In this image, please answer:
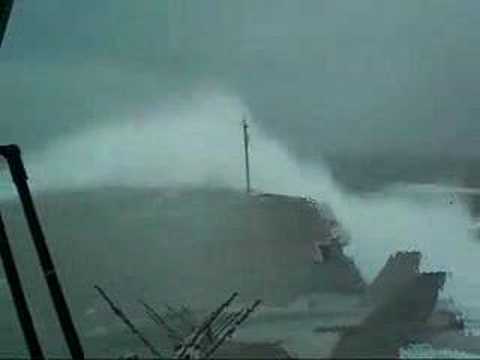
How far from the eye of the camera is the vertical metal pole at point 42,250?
911 cm

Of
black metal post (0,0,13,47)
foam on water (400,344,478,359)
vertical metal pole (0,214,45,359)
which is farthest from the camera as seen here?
vertical metal pole (0,214,45,359)

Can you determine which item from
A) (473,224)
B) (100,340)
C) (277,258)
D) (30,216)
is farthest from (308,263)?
(473,224)

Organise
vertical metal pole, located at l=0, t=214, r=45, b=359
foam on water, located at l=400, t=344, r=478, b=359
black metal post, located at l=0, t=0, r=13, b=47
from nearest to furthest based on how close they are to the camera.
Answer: black metal post, located at l=0, t=0, r=13, b=47 → foam on water, located at l=400, t=344, r=478, b=359 → vertical metal pole, located at l=0, t=214, r=45, b=359

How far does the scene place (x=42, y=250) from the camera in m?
9.08

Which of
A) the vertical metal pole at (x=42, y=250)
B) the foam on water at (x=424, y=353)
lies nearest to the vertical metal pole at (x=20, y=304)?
the vertical metal pole at (x=42, y=250)

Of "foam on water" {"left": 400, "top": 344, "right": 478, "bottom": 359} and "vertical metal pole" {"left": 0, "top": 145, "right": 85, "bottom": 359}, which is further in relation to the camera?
"vertical metal pole" {"left": 0, "top": 145, "right": 85, "bottom": 359}

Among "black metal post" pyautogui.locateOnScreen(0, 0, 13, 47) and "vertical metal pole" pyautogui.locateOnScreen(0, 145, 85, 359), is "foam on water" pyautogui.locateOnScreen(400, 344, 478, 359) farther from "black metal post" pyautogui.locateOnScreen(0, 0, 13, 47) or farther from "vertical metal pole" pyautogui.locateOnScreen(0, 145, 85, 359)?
"black metal post" pyautogui.locateOnScreen(0, 0, 13, 47)

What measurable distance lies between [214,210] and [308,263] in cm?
840

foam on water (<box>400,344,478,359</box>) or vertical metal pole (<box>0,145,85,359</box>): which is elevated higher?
vertical metal pole (<box>0,145,85,359</box>)

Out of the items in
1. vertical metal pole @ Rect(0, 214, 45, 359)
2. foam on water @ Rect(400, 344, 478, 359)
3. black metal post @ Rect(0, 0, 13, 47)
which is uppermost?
black metal post @ Rect(0, 0, 13, 47)

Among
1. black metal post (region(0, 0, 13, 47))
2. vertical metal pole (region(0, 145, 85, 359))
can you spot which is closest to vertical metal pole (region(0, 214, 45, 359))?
vertical metal pole (region(0, 145, 85, 359))

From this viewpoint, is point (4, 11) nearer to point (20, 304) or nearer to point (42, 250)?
point (42, 250)

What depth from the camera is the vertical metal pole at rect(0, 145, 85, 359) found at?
29.9ft

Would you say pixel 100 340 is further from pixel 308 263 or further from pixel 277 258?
pixel 277 258
